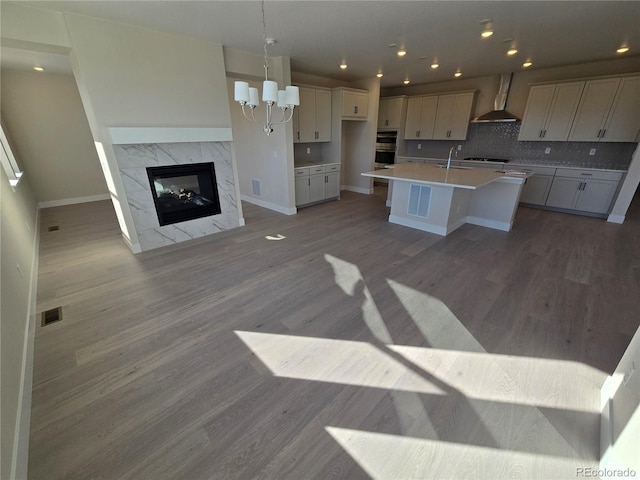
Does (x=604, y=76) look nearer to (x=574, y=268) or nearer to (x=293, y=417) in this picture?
(x=574, y=268)

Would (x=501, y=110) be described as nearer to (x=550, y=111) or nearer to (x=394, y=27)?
(x=550, y=111)

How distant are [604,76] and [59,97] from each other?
418 inches

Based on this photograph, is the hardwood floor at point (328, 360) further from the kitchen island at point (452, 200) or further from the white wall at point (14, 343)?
the kitchen island at point (452, 200)

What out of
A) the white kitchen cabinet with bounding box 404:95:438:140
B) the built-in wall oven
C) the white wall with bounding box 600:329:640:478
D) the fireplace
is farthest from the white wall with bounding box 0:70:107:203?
the white wall with bounding box 600:329:640:478

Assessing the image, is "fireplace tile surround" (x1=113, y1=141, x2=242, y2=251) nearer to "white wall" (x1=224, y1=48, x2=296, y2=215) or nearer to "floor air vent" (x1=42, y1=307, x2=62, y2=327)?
"white wall" (x1=224, y1=48, x2=296, y2=215)

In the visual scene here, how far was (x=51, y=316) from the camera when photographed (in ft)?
8.06

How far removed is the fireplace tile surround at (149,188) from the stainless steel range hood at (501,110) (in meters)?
5.64

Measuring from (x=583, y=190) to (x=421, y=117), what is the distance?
3.81 metres

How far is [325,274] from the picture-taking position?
10.3 ft

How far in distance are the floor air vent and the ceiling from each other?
9.63 feet

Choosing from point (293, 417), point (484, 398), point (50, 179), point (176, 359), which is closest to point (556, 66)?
point (484, 398)

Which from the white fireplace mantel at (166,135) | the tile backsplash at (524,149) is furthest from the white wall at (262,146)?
the tile backsplash at (524,149)

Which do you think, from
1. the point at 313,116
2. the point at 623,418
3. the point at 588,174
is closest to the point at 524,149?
the point at 588,174

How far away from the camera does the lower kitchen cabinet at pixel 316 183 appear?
5.62m
